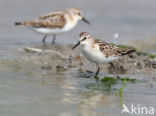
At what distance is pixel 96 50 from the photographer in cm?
840

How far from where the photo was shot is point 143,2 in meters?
17.2

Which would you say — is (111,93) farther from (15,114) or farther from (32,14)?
(32,14)

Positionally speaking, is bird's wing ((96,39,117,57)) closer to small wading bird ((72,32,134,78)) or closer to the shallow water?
small wading bird ((72,32,134,78))

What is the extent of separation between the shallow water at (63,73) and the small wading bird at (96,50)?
46cm

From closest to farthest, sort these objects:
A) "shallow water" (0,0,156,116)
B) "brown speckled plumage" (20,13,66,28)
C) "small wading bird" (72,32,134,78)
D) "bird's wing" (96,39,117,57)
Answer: "shallow water" (0,0,156,116), "small wading bird" (72,32,134,78), "bird's wing" (96,39,117,57), "brown speckled plumage" (20,13,66,28)

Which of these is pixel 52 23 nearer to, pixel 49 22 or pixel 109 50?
pixel 49 22

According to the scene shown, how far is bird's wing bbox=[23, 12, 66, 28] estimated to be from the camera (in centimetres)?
1281

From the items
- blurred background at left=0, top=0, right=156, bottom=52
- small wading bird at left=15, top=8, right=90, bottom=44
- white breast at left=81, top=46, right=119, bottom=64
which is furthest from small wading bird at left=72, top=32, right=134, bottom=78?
small wading bird at left=15, top=8, right=90, bottom=44

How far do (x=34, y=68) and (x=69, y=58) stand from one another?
1.27 metres

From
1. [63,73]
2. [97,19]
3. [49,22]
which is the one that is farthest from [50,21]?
[63,73]

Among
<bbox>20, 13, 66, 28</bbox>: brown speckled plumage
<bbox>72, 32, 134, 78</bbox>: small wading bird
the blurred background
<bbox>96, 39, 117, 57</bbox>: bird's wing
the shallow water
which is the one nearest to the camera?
the shallow water

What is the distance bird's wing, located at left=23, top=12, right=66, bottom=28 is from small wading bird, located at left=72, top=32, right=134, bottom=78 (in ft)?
14.8

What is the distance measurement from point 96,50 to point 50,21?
4891mm

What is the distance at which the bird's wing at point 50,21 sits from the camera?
12812 mm
